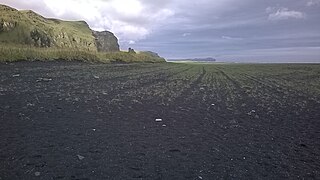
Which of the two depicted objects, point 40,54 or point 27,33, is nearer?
point 40,54

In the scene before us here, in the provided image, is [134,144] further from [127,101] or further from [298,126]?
[127,101]

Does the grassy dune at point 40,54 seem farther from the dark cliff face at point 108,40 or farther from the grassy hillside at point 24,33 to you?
the dark cliff face at point 108,40

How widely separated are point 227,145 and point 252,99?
31.8 ft

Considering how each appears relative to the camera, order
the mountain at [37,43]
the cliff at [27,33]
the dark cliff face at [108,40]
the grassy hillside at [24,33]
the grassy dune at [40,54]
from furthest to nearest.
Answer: the dark cliff face at [108,40]
the cliff at [27,33]
the grassy hillside at [24,33]
the mountain at [37,43]
the grassy dune at [40,54]

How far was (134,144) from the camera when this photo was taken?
791 centimetres

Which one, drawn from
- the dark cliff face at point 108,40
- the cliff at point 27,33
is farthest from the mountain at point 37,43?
the dark cliff face at point 108,40

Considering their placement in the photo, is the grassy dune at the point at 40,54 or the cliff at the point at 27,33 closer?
the grassy dune at the point at 40,54

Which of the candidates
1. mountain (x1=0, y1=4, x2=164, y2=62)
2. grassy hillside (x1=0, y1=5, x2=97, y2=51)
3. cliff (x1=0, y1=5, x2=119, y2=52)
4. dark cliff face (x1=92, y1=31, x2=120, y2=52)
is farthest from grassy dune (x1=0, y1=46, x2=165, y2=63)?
dark cliff face (x1=92, y1=31, x2=120, y2=52)

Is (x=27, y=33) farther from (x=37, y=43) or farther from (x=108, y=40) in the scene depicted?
(x=108, y=40)

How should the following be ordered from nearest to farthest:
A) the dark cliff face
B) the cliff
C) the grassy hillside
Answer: the grassy hillside
the cliff
the dark cliff face

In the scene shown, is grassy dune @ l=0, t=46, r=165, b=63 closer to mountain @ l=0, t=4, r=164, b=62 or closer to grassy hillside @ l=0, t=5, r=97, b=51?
mountain @ l=0, t=4, r=164, b=62

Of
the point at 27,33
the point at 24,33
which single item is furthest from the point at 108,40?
the point at 24,33

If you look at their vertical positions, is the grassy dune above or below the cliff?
below

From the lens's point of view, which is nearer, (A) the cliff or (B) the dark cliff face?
(A) the cliff
